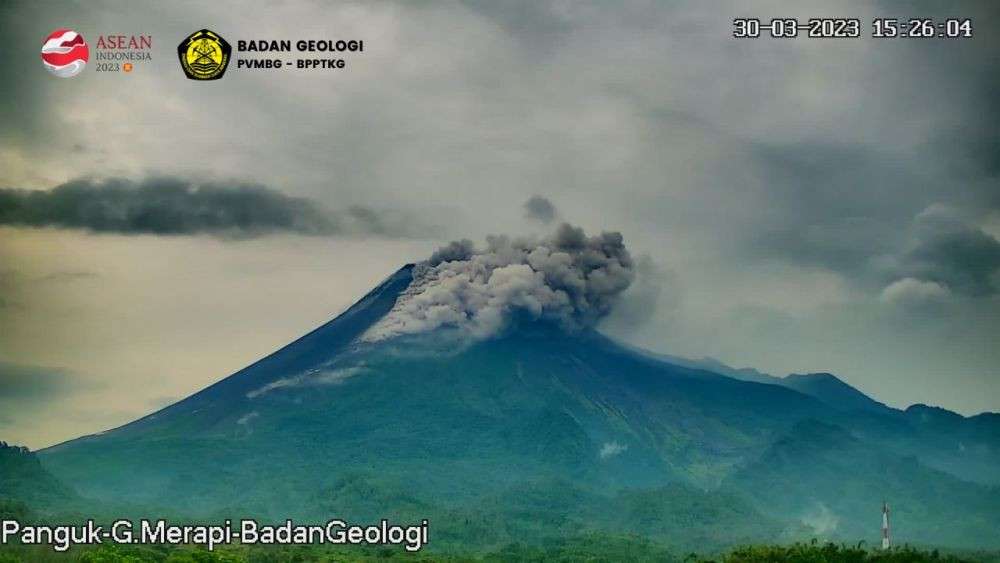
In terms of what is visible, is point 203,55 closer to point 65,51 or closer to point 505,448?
point 65,51

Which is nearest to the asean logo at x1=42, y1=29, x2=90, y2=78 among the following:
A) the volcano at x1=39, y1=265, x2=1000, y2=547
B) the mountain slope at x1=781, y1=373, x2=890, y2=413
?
the volcano at x1=39, y1=265, x2=1000, y2=547

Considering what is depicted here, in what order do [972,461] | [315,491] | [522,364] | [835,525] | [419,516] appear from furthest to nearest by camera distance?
[972,461] → [522,364] → [835,525] → [315,491] → [419,516]

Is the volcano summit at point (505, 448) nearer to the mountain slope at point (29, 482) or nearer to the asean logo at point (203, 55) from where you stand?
the mountain slope at point (29, 482)

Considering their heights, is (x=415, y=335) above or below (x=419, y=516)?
above

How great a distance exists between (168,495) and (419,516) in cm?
1400

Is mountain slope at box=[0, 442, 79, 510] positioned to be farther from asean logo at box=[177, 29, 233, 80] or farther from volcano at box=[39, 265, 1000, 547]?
asean logo at box=[177, 29, 233, 80]

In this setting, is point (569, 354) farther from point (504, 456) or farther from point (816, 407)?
point (816, 407)

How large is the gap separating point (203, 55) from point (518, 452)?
109 feet

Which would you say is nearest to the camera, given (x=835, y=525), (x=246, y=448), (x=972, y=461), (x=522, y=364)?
(x=246, y=448)

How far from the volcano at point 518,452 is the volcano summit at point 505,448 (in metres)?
0.12

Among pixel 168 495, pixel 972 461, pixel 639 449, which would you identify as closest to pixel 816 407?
pixel 972 461

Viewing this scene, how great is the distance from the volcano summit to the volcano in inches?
4.8

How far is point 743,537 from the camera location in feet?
165

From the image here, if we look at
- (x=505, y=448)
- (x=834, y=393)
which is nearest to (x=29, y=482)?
(x=505, y=448)
